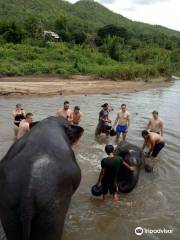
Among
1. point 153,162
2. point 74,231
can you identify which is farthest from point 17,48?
point 74,231

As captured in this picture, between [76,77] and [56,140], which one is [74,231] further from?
[76,77]

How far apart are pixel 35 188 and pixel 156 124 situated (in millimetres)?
7556

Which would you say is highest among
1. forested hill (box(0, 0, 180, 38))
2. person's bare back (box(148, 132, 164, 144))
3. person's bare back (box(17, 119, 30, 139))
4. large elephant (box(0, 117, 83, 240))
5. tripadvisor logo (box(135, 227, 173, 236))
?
forested hill (box(0, 0, 180, 38))

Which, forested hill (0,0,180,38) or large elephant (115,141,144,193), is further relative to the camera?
forested hill (0,0,180,38)

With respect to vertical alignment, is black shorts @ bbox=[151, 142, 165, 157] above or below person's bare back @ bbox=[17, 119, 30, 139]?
below

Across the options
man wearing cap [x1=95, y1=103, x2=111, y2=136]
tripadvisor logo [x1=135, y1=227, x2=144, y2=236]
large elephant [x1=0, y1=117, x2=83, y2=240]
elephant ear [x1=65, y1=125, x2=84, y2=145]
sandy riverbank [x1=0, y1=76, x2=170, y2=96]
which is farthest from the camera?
sandy riverbank [x1=0, y1=76, x2=170, y2=96]

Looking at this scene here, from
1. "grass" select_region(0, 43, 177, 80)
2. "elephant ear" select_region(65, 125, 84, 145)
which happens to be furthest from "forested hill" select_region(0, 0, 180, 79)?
"elephant ear" select_region(65, 125, 84, 145)

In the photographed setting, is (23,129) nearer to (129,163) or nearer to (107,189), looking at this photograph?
(129,163)

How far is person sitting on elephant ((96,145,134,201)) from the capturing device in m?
7.55

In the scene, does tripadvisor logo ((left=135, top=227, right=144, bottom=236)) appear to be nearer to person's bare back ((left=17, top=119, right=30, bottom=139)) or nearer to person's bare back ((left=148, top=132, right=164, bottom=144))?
person's bare back ((left=17, top=119, right=30, bottom=139))

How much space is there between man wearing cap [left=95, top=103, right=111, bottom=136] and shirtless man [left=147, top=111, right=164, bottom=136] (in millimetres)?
1602

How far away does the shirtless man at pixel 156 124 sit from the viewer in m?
11.8

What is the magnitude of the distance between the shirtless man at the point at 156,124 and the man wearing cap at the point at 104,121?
1.60m

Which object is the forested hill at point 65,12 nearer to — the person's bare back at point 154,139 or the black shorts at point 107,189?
the person's bare back at point 154,139
